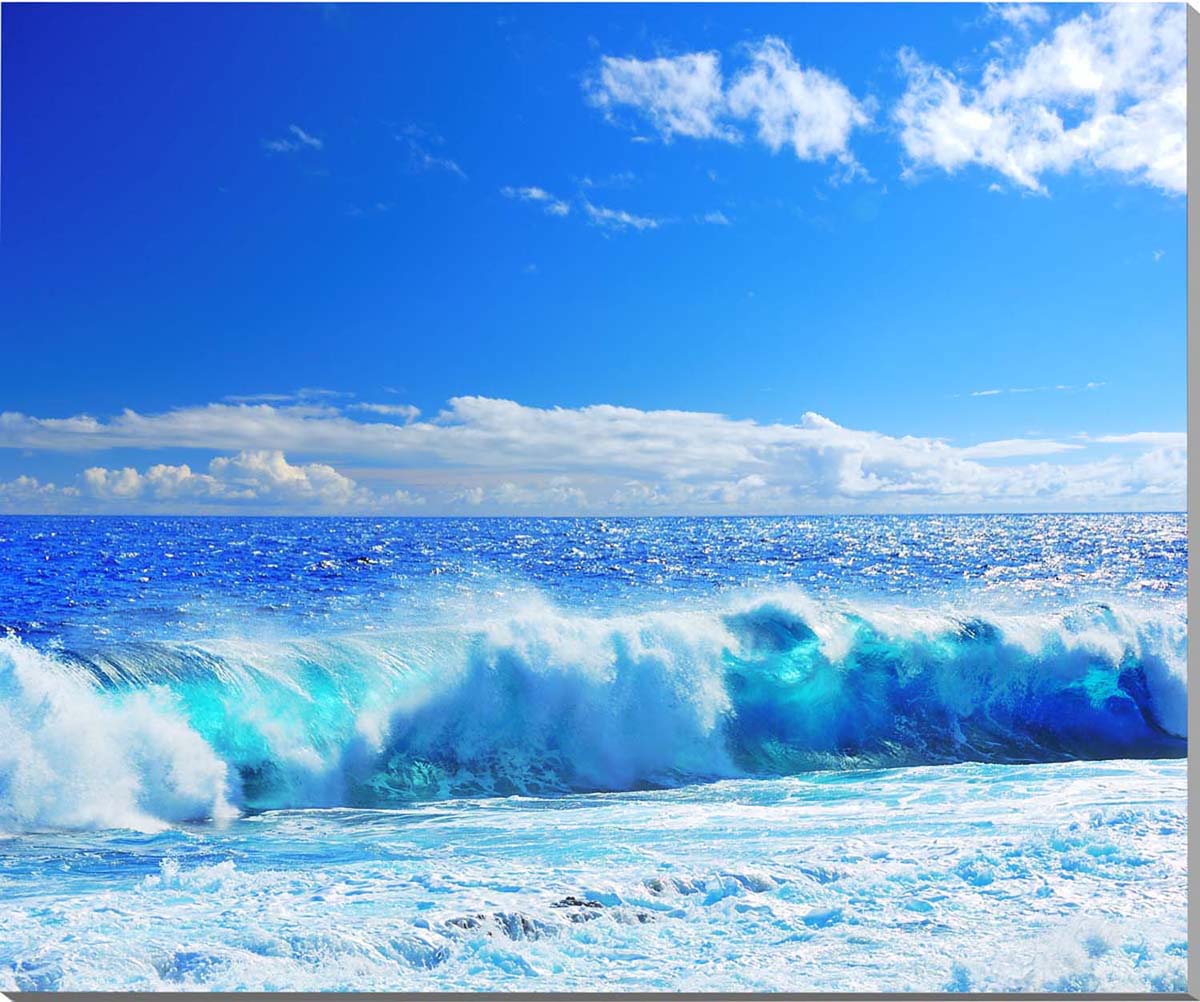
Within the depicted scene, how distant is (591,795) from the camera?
566 cm

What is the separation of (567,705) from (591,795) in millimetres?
946

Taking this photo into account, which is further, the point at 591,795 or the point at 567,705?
the point at 567,705

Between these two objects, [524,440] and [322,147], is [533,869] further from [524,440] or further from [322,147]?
[322,147]

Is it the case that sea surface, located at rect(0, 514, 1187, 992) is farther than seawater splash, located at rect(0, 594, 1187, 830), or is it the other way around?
seawater splash, located at rect(0, 594, 1187, 830)

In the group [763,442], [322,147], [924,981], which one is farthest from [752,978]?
[322,147]

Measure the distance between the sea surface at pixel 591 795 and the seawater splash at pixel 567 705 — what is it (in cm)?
2

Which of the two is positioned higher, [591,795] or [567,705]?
[567,705]

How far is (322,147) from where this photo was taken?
17.0 feet

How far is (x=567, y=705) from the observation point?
21.3 ft

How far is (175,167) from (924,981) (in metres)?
5.74

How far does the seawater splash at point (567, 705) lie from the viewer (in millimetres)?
5246

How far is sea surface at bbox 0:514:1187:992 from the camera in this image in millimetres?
3227

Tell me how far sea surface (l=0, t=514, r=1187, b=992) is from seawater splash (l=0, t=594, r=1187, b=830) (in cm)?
2

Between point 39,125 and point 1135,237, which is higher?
point 39,125
